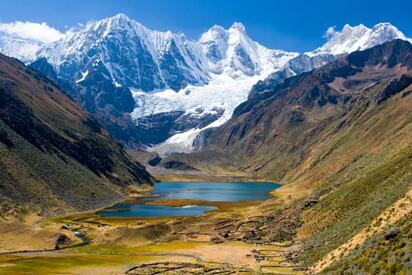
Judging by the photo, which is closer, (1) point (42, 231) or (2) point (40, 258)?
(2) point (40, 258)

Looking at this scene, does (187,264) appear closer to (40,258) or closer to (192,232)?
(40,258)

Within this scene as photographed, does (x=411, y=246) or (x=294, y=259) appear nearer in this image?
(x=411, y=246)

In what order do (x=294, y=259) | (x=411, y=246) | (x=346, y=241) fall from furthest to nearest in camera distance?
(x=294, y=259) < (x=346, y=241) < (x=411, y=246)

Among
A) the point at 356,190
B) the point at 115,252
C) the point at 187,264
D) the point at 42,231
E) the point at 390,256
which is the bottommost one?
the point at 390,256

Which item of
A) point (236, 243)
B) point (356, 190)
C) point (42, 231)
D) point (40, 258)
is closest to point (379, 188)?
point (356, 190)

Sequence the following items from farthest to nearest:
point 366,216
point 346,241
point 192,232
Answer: point 192,232 < point 366,216 < point 346,241

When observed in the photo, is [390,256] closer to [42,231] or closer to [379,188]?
[379,188]

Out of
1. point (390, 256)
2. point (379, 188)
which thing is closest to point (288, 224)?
point (379, 188)

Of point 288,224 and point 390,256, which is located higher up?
point 288,224

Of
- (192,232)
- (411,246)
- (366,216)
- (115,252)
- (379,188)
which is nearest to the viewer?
(411,246)
